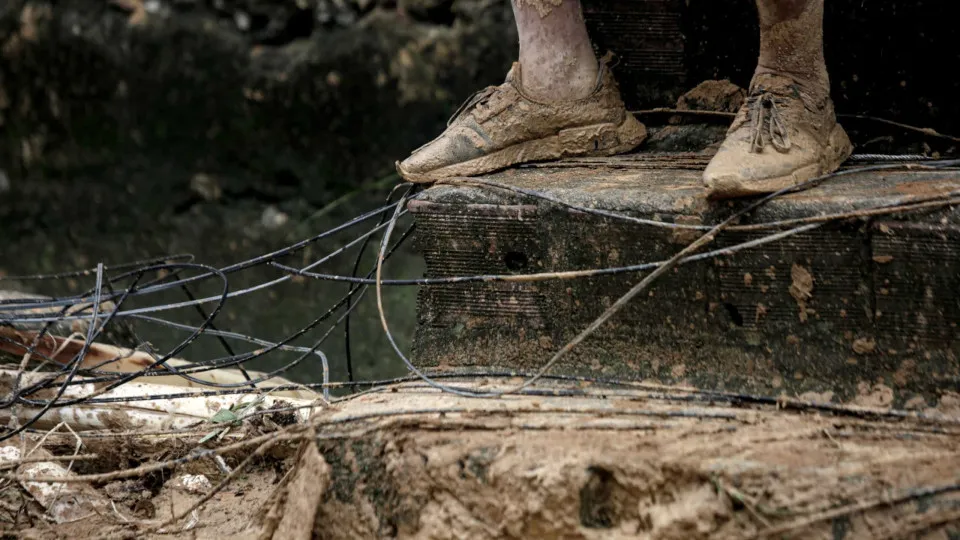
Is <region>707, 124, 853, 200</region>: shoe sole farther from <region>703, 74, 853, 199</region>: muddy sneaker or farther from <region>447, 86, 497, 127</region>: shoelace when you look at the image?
<region>447, 86, 497, 127</region>: shoelace

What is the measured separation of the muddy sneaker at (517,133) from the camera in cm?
248

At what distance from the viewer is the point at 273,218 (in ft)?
16.8

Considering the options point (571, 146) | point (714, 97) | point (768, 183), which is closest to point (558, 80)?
point (571, 146)

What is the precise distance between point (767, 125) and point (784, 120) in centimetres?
4

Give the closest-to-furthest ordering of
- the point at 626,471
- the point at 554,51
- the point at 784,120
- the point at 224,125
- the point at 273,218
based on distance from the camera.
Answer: the point at 626,471 < the point at 784,120 < the point at 554,51 < the point at 224,125 < the point at 273,218

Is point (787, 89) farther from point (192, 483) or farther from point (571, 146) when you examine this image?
point (192, 483)

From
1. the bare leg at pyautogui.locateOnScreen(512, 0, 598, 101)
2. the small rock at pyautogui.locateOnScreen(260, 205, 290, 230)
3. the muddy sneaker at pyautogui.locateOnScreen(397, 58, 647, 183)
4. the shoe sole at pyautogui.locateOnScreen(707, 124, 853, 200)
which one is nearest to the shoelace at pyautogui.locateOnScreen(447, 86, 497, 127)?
the muddy sneaker at pyautogui.locateOnScreen(397, 58, 647, 183)

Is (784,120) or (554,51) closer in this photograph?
(784,120)

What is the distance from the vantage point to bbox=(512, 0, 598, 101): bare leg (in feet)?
8.26

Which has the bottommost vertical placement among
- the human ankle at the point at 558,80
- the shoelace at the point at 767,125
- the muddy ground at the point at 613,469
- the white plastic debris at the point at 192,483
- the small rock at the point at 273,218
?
the white plastic debris at the point at 192,483

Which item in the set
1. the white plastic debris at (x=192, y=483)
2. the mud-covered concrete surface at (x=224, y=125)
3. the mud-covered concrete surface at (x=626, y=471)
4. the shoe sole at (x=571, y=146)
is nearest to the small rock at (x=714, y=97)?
the shoe sole at (x=571, y=146)

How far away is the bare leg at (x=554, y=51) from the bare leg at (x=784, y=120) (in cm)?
48

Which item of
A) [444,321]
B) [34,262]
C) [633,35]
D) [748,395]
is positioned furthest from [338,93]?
[748,395]

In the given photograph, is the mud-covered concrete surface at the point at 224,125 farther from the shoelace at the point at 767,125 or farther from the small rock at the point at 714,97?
the shoelace at the point at 767,125
